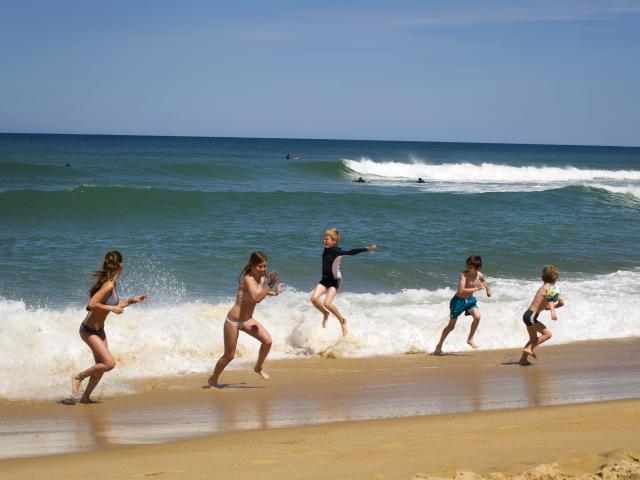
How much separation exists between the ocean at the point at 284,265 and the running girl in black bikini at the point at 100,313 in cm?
69

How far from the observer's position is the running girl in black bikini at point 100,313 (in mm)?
8523

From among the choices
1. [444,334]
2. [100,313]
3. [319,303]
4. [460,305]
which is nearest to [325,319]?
[319,303]

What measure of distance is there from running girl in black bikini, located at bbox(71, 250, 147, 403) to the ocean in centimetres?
69

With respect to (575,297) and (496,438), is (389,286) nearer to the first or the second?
(575,297)

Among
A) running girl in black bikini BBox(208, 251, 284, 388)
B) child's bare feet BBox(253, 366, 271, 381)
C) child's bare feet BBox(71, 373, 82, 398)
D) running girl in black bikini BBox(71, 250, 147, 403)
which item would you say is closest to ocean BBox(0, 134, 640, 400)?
child's bare feet BBox(71, 373, 82, 398)

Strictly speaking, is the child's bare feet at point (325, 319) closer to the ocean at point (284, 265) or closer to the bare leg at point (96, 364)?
the ocean at point (284, 265)

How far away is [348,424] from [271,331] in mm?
4713

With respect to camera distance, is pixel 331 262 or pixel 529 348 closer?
pixel 529 348

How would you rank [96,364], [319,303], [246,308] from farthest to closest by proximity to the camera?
[319,303] < [246,308] < [96,364]

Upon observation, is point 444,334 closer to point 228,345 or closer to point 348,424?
point 228,345

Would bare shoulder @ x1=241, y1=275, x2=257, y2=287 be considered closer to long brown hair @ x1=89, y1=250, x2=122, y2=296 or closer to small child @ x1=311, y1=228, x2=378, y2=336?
long brown hair @ x1=89, y1=250, x2=122, y2=296

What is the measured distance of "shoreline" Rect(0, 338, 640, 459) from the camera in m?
7.55

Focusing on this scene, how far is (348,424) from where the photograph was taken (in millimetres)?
7715

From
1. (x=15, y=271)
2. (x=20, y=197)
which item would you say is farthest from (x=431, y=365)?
(x=20, y=197)
